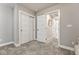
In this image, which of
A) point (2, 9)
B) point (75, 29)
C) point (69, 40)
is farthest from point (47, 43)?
point (2, 9)

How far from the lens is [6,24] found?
1628 millimetres

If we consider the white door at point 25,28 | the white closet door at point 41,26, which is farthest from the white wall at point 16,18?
the white closet door at point 41,26

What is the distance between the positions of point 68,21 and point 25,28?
32.9 inches

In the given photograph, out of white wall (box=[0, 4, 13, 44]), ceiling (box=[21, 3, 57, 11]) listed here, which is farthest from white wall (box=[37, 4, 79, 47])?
white wall (box=[0, 4, 13, 44])

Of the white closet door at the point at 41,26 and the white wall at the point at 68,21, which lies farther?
the white closet door at the point at 41,26

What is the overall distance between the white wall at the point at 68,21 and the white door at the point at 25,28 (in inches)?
11.6

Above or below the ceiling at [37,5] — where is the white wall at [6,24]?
below

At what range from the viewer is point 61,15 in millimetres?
1619

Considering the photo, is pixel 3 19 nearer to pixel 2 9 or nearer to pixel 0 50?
pixel 2 9

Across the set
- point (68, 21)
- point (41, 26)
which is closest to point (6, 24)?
point (41, 26)

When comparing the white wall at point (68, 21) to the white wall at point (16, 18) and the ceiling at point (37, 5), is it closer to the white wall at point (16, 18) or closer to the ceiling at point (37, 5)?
the ceiling at point (37, 5)

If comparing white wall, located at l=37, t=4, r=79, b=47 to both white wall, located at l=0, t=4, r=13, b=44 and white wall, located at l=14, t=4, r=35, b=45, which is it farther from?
white wall, located at l=0, t=4, r=13, b=44

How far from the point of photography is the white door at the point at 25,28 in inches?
63.9

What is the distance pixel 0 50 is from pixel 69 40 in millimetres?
1303
